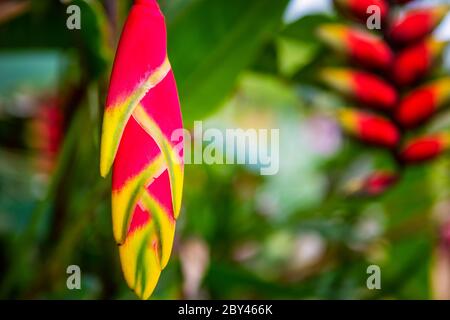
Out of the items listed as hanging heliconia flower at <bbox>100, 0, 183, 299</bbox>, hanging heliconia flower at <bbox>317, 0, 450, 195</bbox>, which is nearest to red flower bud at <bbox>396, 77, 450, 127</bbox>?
hanging heliconia flower at <bbox>317, 0, 450, 195</bbox>

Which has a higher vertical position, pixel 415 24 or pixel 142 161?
pixel 415 24

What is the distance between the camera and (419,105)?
27.0 inches

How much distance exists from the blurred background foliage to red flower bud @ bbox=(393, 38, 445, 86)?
73 mm

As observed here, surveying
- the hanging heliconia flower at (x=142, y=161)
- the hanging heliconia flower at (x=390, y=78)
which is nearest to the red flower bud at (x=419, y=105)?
the hanging heliconia flower at (x=390, y=78)

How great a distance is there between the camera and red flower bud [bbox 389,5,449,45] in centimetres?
66

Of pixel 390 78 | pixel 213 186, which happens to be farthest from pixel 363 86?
pixel 213 186

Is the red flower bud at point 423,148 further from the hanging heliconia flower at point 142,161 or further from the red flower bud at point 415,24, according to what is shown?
the hanging heliconia flower at point 142,161

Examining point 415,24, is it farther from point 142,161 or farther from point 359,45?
point 142,161

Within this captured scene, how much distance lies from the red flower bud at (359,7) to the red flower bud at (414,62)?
0.13 ft

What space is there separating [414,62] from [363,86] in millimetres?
54

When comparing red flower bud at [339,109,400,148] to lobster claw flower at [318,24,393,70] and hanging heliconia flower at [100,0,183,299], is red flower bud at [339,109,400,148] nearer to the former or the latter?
lobster claw flower at [318,24,393,70]

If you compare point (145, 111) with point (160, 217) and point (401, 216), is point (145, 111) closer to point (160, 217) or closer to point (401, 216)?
point (160, 217)

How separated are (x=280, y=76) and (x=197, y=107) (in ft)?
0.34

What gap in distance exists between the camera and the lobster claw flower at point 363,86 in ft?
2.26
